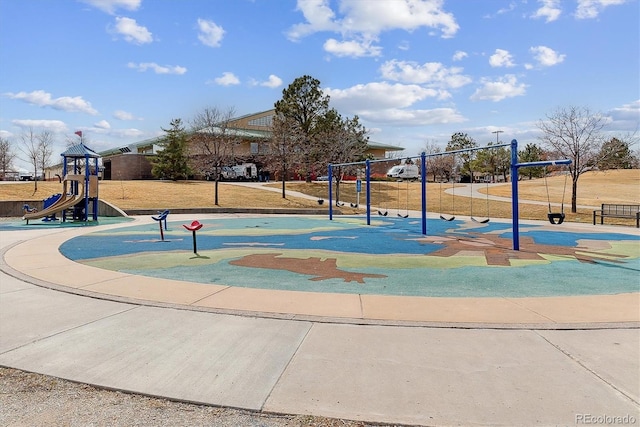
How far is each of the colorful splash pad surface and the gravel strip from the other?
4.13 meters

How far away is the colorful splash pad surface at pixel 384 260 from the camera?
7855 mm

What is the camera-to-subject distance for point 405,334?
5.06 metres

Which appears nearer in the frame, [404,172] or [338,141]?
[338,141]

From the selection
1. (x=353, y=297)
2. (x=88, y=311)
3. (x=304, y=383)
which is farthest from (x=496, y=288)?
(x=88, y=311)

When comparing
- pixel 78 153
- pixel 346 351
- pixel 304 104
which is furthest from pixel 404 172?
pixel 346 351

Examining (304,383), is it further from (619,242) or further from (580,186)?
(580,186)

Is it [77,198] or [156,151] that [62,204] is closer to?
[77,198]

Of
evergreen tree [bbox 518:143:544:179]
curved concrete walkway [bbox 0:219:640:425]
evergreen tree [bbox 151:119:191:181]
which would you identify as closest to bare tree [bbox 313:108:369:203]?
evergreen tree [bbox 151:119:191:181]

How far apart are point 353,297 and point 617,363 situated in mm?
3571

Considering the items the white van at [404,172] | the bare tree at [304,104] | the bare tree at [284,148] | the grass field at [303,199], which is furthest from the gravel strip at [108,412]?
the white van at [404,172]

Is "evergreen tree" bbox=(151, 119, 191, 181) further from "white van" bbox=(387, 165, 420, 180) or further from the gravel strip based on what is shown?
the gravel strip

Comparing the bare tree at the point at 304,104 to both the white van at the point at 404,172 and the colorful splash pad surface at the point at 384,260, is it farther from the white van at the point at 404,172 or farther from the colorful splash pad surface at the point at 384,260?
the colorful splash pad surface at the point at 384,260

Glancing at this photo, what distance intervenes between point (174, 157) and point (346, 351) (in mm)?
53194

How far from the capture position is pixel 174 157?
176 feet
